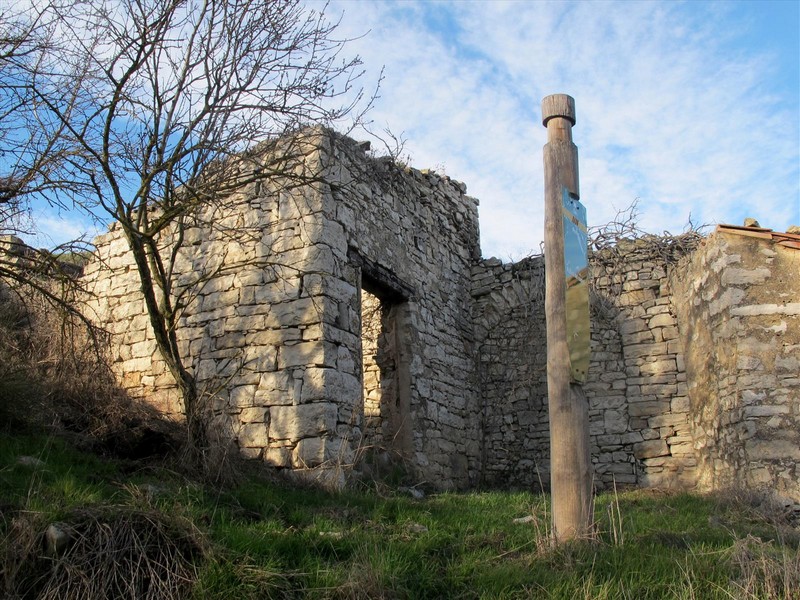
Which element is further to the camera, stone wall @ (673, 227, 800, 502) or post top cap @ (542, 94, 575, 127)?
stone wall @ (673, 227, 800, 502)

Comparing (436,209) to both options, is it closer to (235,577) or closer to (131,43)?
(131,43)

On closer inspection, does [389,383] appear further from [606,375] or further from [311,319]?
[606,375]

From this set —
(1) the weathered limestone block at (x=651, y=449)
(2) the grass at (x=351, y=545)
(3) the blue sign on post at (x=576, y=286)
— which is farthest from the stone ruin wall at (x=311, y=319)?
(3) the blue sign on post at (x=576, y=286)

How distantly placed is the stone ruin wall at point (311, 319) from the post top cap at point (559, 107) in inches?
113

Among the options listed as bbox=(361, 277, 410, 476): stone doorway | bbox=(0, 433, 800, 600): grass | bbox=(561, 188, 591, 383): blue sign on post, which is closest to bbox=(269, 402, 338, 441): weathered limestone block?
bbox=(0, 433, 800, 600): grass

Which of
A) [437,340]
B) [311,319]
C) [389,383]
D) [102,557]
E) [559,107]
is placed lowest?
[102,557]

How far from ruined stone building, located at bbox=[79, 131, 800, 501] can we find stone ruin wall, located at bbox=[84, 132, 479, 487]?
24 mm

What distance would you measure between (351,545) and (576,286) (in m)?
2.23

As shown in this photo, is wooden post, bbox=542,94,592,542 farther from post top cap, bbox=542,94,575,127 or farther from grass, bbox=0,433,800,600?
grass, bbox=0,433,800,600

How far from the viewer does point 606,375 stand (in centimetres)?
985

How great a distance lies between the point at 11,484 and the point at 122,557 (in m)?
1.26

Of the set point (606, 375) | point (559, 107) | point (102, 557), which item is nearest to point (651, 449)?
point (606, 375)

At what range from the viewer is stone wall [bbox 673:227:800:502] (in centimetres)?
729

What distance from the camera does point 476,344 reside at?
35.5 ft
